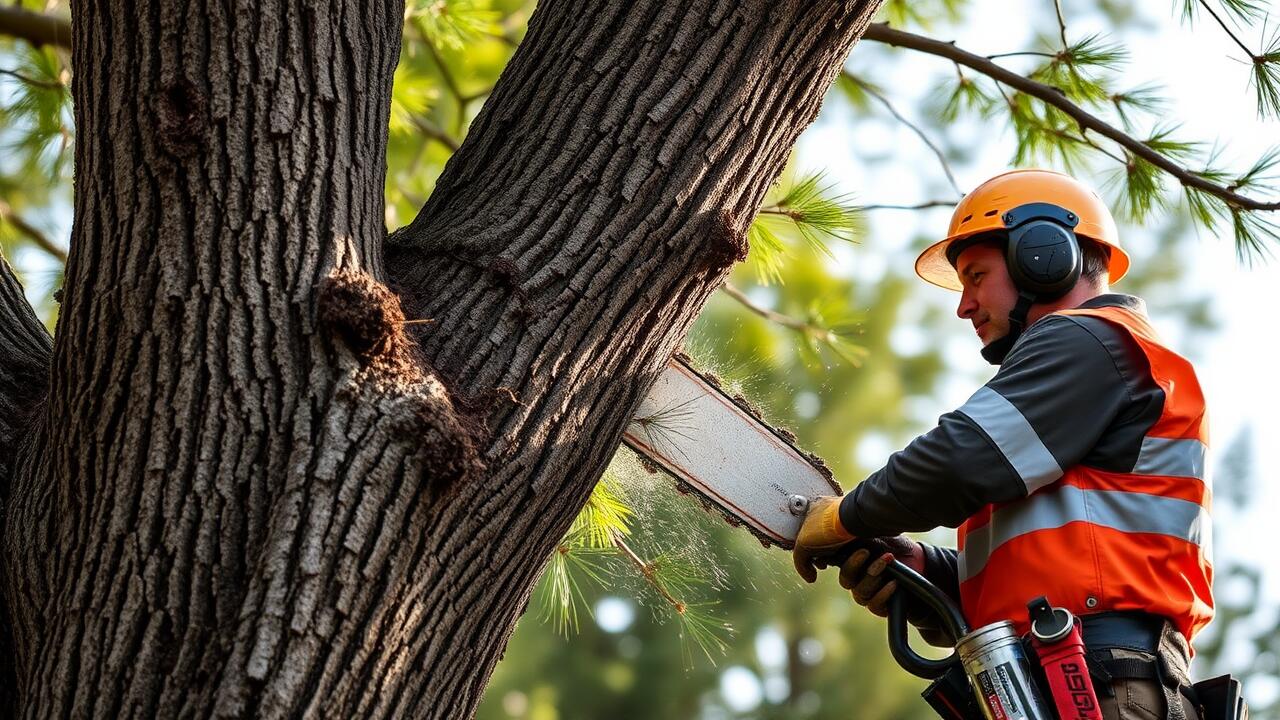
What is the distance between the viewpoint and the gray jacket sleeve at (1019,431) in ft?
6.83

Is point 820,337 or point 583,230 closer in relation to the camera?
point 583,230

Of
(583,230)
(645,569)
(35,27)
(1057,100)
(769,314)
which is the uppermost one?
(1057,100)

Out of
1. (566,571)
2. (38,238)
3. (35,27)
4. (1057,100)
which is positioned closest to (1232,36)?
(1057,100)

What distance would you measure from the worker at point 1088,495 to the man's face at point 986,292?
0.27 m

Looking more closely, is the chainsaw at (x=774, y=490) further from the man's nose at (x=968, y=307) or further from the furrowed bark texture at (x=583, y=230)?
the man's nose at (x=968, y=307)

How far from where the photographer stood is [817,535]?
2.43 m

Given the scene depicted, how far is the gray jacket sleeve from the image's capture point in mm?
2082

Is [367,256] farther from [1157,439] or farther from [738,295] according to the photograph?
[738,295]

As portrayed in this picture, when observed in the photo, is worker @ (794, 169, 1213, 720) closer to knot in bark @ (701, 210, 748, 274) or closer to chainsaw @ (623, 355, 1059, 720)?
chainsaw @ (623, 355, 1059, 720)

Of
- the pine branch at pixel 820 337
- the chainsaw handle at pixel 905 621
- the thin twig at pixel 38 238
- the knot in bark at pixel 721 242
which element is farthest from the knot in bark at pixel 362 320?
the thin twig at pixel 38 238

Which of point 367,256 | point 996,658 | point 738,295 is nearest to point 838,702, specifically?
point 738,295

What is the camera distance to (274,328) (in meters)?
1.61

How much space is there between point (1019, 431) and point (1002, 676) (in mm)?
441

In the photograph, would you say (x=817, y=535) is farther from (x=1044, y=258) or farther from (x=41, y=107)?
(x=41, y=107)
